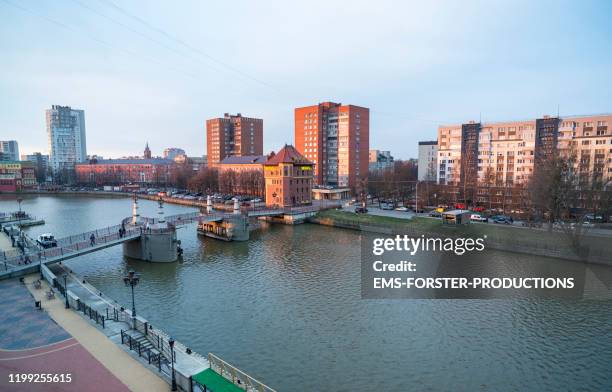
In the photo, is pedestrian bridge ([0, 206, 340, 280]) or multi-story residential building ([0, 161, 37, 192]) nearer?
pedestrian bridge ([0, 206, 340, 280])

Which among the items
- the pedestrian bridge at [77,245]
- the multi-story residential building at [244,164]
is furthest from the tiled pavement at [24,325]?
the multi-story residential building at [244,164]

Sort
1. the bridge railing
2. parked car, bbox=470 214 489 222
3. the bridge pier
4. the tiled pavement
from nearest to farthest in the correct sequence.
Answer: the tiled pavement
the bridge railing
the bridge pier
parked car, bbox=470 214 489 222

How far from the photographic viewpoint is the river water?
14.8 m

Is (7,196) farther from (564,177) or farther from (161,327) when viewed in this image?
(564,177)

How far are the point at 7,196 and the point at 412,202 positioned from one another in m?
101

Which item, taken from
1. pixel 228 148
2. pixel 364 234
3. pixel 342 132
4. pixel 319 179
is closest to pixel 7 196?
pixel 228 148

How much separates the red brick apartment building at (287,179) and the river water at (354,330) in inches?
1099

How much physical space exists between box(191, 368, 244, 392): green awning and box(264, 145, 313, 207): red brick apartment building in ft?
151

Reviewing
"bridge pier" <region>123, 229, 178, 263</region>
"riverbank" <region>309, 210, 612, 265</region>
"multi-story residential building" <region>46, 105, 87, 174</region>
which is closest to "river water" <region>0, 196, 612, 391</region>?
"bridge pier" <region>123, 229, 178, 263</region>

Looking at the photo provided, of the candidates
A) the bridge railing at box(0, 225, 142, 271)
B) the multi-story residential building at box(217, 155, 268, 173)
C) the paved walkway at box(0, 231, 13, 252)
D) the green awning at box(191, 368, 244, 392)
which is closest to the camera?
the green awning at box(191, 368, 244, 392)

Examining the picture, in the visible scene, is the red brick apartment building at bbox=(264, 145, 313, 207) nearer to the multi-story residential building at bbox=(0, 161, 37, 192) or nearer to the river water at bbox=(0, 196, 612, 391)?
the river water at bbox=(0, 196, 612, 391)

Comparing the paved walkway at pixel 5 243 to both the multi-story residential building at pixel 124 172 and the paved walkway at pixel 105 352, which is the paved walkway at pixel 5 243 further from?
the multi-story residential building at pixel 124 172

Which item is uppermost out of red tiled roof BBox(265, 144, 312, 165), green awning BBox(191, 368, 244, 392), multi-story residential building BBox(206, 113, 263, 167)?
multi-story residential building BBox(206, 113, 263, 167)

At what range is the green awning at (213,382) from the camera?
1107 centimetres
